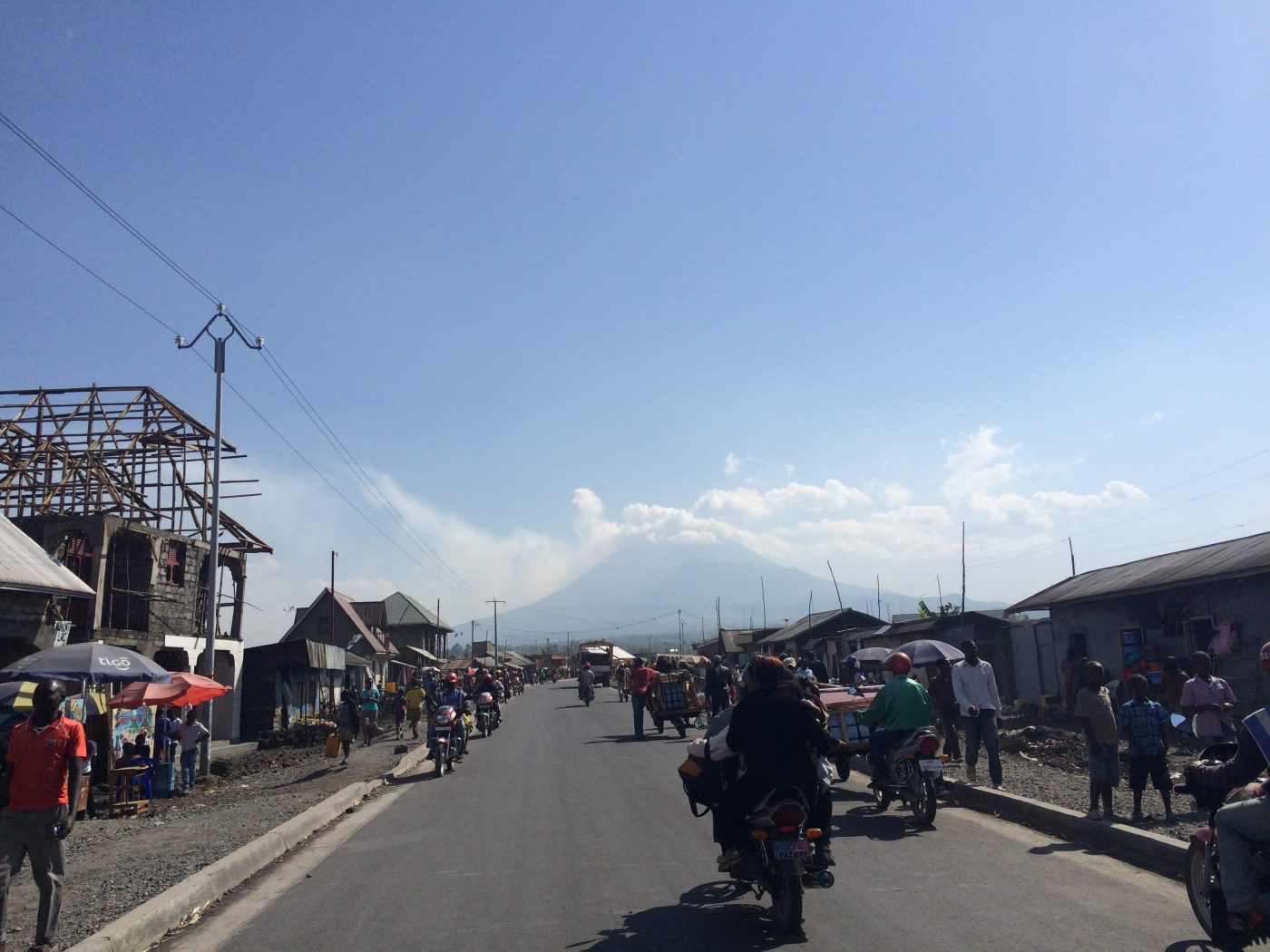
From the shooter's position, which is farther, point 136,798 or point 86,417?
point 86,417

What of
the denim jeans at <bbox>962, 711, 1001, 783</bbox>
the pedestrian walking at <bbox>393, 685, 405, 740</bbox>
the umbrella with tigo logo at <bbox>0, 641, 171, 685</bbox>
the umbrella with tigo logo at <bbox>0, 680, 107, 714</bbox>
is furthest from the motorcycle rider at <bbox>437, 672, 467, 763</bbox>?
the denim jeans at <bbox>962, 711, 1001, 783</bbox>

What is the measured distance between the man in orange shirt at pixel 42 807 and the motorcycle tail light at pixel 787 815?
4.54m

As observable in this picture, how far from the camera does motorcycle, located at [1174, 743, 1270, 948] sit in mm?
4965

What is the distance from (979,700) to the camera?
1173 cm

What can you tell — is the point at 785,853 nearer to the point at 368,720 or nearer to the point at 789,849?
the point at 789,849

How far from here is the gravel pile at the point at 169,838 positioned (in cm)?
770

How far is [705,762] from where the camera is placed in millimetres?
6797

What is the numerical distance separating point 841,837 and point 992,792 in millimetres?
2519

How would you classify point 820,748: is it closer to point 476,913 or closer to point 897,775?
point 476,913

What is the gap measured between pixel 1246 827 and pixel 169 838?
10876 mm

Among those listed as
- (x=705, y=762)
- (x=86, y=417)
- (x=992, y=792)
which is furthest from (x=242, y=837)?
(x=86, y=417)

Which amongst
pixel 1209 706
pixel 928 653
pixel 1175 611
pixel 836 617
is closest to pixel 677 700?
pixel 928 653

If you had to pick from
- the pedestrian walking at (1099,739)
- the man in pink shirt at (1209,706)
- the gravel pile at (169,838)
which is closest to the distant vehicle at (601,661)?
the gravel pile at (169,838)

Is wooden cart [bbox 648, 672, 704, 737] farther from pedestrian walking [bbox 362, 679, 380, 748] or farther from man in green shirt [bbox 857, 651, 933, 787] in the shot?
man in green shirt [bbox 857, 651, 933, 787]
